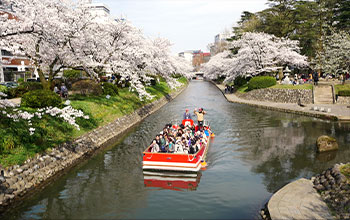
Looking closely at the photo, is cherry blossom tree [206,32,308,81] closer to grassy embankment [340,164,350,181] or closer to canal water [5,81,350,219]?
canal water [5,81,350,219]

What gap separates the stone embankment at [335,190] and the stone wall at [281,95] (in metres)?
26.2

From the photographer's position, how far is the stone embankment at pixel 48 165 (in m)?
11.6

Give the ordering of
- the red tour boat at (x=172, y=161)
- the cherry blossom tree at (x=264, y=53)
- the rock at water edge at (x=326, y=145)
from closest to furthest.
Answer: the red tour boat at (x=172, y=161)
the rock at water edge at (x=326, y=145)
the cherry blossom tree at (x=264, y=53)

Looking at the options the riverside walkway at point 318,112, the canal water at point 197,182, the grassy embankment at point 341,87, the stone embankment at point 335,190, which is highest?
the grassy embankment at point 341,87

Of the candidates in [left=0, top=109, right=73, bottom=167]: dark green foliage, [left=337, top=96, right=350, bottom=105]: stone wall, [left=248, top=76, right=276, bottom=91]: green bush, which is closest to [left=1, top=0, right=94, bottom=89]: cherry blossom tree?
[left=0, top=109, right=73, bottom=167]: dark green foliage

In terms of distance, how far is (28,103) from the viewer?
709 inches

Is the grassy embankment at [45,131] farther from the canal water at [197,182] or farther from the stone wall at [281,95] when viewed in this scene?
the stone wall at [281,95]

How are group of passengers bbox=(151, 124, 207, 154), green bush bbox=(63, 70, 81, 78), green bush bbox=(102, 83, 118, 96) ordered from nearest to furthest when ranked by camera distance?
group of passengers bbox=(151, 124, 207, 154) < green bush bbox=(102, 83, 118, 96) < green bush bbox=(63, 70, 81, 78)

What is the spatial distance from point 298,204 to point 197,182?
512 centimetres

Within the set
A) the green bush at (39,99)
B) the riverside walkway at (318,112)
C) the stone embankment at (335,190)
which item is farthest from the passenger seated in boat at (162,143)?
the riverside walkway at (318,112)

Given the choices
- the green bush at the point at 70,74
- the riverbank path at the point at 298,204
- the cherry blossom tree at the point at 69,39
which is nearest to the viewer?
the riverbank path at the point at 298,204

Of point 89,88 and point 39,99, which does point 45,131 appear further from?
point 89,88

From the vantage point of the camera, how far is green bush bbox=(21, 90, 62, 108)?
711 inches

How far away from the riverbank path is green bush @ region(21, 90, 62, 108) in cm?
1529
